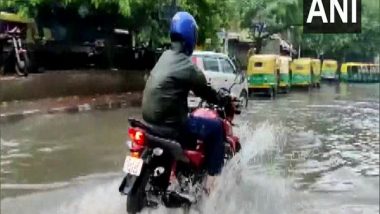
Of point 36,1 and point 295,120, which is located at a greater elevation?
point 36,1

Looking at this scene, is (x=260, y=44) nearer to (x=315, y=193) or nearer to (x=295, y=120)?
(x=295, y=120)

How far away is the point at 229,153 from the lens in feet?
16.4

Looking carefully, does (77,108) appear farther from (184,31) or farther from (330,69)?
(184,31)

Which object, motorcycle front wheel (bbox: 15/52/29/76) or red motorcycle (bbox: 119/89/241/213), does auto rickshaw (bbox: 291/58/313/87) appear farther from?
motorcycle front wheel (bbox: 15/52/29/76)

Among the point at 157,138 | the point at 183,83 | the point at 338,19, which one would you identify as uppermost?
the point at 338,19

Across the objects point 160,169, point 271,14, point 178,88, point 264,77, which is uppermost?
point 271,14

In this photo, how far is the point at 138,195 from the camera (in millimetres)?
4266

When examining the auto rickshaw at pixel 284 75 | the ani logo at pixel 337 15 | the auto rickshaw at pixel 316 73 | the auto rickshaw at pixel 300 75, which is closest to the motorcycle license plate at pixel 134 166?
the ani logo at pixel 337 15

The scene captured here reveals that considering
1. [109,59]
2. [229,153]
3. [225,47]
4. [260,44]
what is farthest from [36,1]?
[229,153]

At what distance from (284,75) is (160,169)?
7390mm

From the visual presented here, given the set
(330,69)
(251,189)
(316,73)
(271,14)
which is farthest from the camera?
(316,73)

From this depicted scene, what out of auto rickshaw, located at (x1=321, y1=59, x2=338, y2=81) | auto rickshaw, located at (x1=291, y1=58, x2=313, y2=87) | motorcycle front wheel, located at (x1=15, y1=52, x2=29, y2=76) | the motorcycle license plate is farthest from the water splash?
motorcycle front wheel, located at (x1=15, y1=52, x2=29, y2=76)

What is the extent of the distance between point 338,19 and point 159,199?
1630 mm

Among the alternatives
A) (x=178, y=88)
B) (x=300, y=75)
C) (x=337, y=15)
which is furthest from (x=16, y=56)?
(x=337, y=15)
